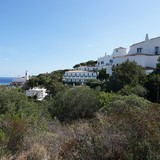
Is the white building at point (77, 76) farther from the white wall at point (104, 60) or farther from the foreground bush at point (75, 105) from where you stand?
the foreground bush at point (75, 105)

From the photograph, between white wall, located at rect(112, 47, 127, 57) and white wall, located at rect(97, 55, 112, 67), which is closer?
white wall, located at rect(112, 47, 127, 57)

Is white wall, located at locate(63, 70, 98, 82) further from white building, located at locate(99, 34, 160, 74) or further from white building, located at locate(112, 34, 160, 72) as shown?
white building, located at locate(112, 34, 160, 72)

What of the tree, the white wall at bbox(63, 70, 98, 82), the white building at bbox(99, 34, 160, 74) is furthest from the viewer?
the white wall at bbox(63, 70, 98, 82)

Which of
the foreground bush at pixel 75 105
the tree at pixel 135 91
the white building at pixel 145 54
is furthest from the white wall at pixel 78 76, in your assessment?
the foreground bush at pixel 75 105

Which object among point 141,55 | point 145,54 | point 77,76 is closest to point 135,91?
point 141,55

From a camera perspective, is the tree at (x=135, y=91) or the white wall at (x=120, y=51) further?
the white wall at (x=120, y=51)

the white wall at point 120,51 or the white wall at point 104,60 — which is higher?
the white wall at point 120,51

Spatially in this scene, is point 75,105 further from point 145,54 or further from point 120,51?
point 120,51

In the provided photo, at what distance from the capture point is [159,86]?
25984 mm

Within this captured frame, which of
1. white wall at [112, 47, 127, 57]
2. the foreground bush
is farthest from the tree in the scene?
white wall at [112, 47, 127, 57]

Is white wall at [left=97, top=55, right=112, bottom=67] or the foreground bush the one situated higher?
white wall at [left=97, top=55, right=112, bottom=67]

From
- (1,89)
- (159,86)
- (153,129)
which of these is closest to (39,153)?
(153,129)

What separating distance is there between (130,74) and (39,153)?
997 inches

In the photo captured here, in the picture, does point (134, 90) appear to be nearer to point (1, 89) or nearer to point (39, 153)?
point (1, 89)
